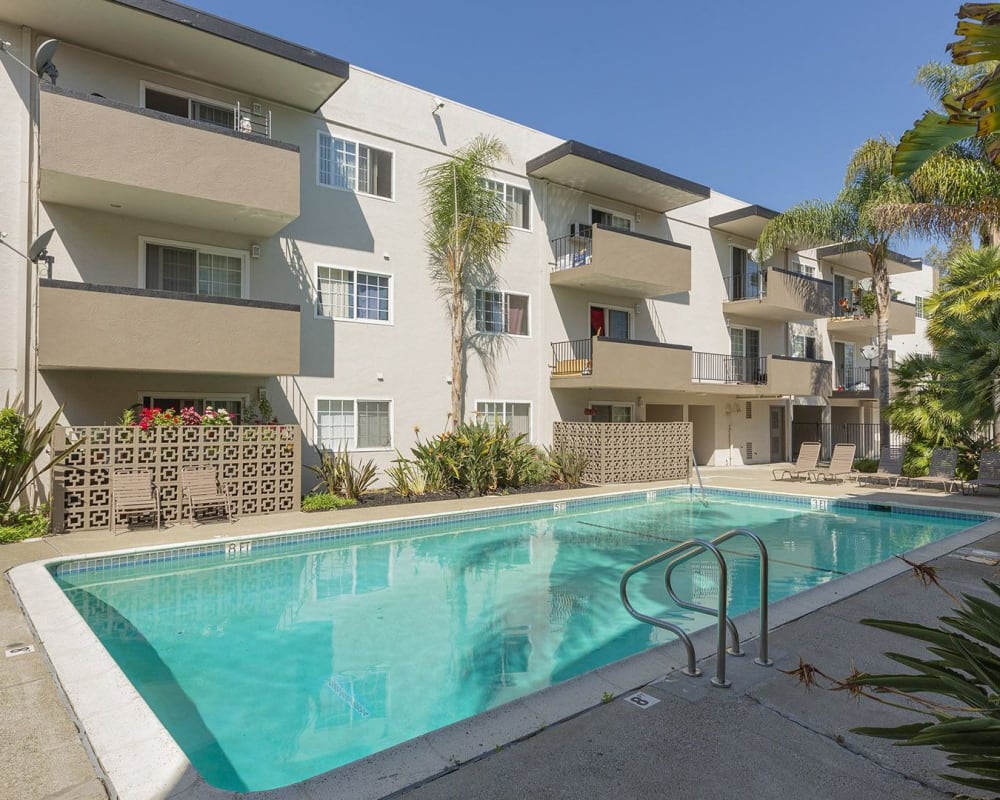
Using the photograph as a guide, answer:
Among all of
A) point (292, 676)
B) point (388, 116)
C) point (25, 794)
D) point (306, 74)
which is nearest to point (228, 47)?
point (306, 74)

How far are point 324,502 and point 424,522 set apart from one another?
2401 mm

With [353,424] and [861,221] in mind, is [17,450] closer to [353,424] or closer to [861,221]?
[353,424]

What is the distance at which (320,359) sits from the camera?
15.0 meters

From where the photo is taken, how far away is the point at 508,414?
740 inches

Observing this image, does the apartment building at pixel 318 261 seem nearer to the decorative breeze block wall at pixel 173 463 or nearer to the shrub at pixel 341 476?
the shrub at pixel 341 476

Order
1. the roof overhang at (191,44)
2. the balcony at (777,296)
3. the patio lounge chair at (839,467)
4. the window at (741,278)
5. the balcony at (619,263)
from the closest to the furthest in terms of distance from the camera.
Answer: the roof overhang at (191,44) < the balcony at (619,263) < the patio lounge chair at (839,467) < the balcony at (777,296) < the window at (741,278)

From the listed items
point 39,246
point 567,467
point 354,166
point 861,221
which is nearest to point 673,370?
point 567,467

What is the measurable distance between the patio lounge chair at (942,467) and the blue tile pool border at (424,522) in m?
3.31

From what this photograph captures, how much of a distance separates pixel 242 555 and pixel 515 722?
7382mm

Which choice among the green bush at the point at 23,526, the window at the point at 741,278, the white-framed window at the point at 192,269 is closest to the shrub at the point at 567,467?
the white-framed window at the point at 192,269

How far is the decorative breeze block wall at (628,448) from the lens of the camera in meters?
18.6

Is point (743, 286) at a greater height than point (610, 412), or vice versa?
point (743, 286)

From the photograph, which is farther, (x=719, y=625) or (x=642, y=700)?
(x=719, y=625)

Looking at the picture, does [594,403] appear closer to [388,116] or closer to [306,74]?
[388,116]
